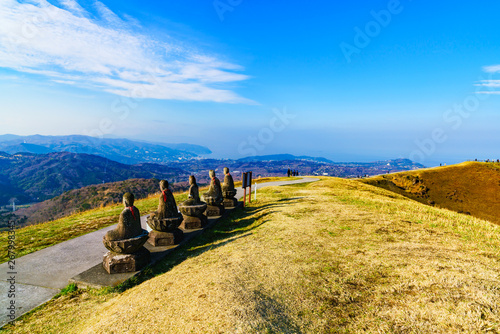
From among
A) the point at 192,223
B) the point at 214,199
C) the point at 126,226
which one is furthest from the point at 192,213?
the point at 126,226

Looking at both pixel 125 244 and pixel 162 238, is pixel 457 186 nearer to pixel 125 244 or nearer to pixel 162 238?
pixel 162 238

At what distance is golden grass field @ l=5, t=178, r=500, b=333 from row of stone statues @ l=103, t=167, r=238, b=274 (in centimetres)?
71

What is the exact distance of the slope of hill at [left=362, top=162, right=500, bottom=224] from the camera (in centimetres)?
3297

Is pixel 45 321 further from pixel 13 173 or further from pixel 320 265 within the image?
pixel 13 173

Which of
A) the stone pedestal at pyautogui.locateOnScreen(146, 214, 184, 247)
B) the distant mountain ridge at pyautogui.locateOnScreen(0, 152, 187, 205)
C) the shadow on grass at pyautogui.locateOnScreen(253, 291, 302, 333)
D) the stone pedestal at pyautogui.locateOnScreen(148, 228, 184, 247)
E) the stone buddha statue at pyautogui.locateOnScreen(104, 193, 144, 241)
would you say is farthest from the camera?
the distant mountain ridge at pyautogui.locateOnScreen(0, 152, 187, 205)

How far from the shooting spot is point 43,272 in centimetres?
742

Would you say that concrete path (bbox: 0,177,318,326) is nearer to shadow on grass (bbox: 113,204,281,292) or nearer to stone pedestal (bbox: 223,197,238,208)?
shadow on grass (bbox: 113,204,281,292)

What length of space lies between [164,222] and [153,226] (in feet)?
1.63

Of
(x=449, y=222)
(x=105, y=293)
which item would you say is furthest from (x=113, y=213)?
(x=449, y=222)

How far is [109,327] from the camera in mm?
4527

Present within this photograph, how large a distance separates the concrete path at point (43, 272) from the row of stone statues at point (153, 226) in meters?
1.35

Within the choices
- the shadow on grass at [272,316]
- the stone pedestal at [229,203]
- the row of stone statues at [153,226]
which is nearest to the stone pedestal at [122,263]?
the row of stone statues at [153,226]

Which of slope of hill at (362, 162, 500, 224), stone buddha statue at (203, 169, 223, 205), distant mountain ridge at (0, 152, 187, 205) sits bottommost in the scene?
distant mountain ridge at (0, 152, 187, 205)

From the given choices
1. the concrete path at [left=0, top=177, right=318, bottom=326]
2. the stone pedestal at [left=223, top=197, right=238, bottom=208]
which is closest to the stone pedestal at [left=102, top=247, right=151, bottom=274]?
the concrete path at [left=0, top=177, right=318, bottom=326]
